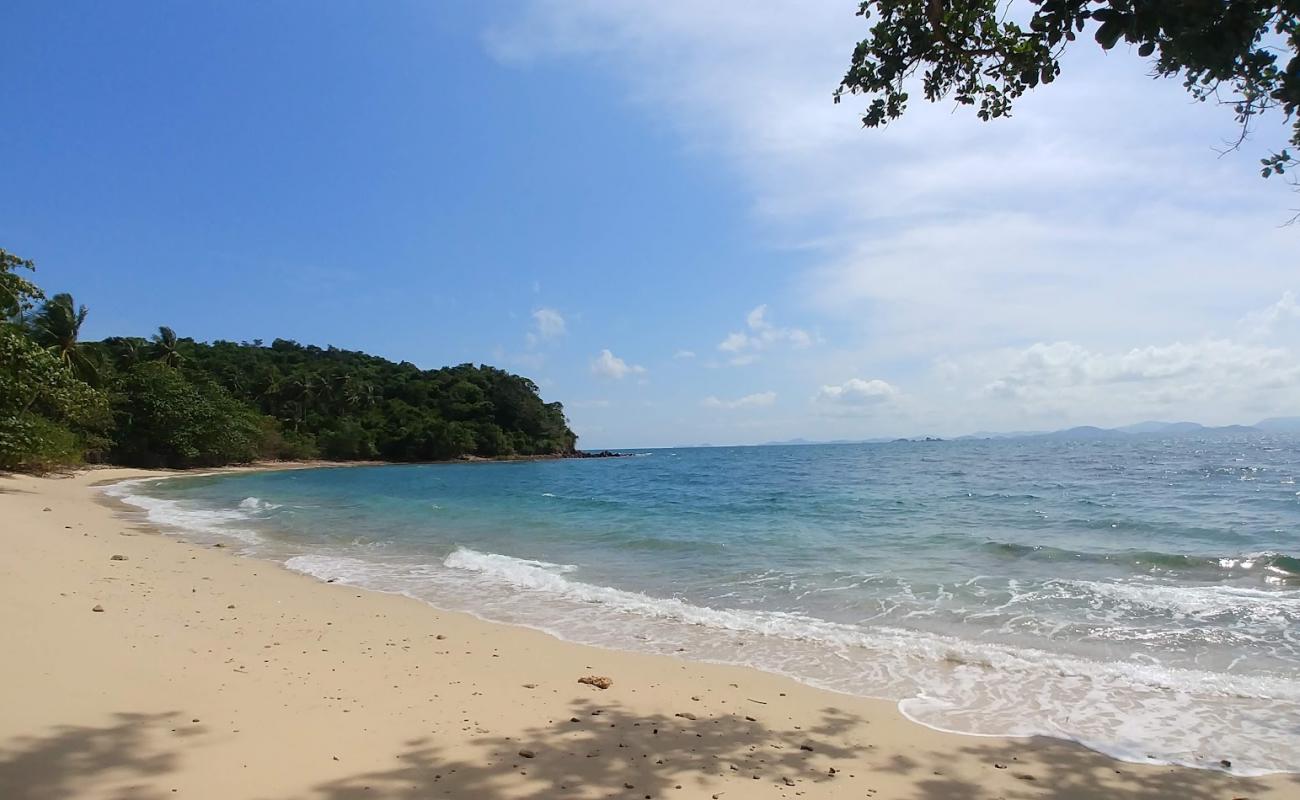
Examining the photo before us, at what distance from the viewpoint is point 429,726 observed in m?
4.77

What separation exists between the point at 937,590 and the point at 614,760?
7657 mm

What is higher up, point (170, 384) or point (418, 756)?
point (170, 384)

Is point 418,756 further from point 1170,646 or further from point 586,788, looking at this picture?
point 1170,646

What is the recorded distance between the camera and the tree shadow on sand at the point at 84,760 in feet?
11.5

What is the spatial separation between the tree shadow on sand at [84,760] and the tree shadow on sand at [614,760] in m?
1.06

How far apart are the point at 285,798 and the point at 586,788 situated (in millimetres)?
1606

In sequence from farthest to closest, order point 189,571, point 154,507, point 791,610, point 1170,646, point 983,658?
point 154,507, point 189,571, point 791,610, point 1170,646, point 983,658

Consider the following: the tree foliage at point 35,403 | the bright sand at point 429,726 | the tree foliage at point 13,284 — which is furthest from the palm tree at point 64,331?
the bright sand at point 429,726

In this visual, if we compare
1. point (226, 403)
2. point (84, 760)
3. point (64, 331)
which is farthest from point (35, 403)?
point (84, 760)

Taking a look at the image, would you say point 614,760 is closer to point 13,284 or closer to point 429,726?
point 429,726

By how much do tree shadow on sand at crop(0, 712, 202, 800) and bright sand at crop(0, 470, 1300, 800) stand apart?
0.05 feet

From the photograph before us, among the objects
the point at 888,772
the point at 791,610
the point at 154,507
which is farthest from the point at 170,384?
the point at 888,772

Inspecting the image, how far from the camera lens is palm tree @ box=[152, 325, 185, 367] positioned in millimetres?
60031

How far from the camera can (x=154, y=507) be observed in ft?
72.3
